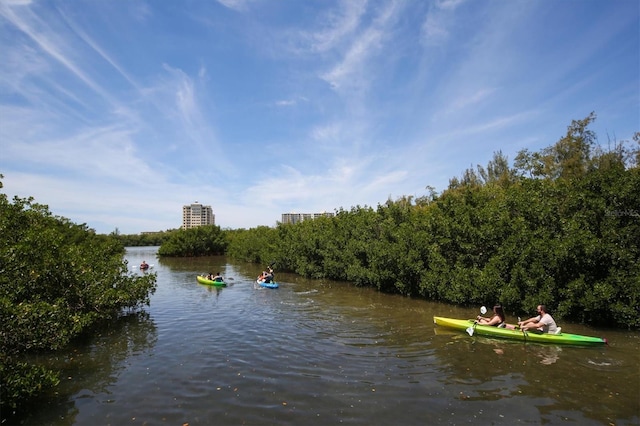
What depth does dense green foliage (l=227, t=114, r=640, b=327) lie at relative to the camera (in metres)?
16.9

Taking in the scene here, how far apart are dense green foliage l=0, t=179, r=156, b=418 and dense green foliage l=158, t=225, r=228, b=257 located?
6472 cm

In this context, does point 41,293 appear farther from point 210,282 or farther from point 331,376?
point 210,282

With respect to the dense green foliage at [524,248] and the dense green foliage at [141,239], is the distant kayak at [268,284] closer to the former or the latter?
the dense green foliage at [524,248]

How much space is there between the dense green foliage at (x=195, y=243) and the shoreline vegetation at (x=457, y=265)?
62.0m

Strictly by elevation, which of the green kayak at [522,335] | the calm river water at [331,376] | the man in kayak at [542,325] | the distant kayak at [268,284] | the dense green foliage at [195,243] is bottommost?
the calm river water at [331,376]

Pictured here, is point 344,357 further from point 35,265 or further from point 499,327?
point 35,265

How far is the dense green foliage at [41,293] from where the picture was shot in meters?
9.05

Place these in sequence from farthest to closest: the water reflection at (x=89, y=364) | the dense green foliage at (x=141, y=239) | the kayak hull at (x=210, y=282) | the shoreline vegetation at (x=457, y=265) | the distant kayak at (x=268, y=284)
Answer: the dense green foliage at (x=141, y=239) < the kayak hull at (x=210, y=282) < the distant kayak at (x=268, y=284) < the shoreline vegetation at (x=457, y=265) < the water reflection at (x=89, y=364)

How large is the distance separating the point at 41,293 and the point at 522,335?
19043 millimetres

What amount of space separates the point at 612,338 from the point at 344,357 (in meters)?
11.6

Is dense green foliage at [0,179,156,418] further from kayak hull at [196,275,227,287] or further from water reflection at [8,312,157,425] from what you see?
kayak hull at [196,275,227,287]

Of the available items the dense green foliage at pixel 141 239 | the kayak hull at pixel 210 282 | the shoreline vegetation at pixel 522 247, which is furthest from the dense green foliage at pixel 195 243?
the dense green foliage at pixel 141 239

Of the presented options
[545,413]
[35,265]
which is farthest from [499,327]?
[35,265]

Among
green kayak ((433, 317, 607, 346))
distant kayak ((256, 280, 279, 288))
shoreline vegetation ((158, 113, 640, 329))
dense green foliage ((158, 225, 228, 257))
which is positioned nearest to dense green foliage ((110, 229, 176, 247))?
dense green foliage ((158, 225, 228, 257))
